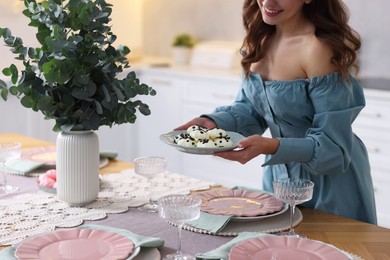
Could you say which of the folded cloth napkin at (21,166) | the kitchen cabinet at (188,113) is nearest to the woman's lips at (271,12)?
the folded cloth napkin at (21,166)

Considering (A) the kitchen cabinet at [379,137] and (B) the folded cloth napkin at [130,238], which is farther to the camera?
(A) the kitchen cabinet at [379,137]

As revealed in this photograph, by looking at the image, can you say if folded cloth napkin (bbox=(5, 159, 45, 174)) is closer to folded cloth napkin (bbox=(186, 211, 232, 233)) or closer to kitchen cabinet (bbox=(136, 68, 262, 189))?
folded cloth napkin (bbox=(186, 211, 232, 233))

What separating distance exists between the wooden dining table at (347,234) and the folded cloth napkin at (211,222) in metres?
0.19

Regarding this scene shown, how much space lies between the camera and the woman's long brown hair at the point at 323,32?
5.95 feet

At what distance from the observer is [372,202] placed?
2.03 meters

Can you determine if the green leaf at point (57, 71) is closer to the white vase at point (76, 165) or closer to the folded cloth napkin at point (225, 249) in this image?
the white vase at point (76, 165)

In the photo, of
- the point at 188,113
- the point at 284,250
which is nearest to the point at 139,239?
the point at 284,250

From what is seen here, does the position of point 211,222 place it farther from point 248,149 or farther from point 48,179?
point 48,179

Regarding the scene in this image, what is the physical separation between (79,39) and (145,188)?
521 millimetres

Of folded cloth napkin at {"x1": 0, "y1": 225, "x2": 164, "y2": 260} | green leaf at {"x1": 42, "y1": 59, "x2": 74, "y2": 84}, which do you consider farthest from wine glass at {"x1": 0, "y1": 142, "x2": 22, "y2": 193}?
folded cloth napkin at {"x1": 0, "y1": 225, "x2": 164, "y2": 260}

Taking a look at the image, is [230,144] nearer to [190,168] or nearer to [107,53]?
[107,53]

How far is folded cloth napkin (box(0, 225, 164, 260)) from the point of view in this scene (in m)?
1.36

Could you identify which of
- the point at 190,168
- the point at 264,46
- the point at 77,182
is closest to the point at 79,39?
the point at 77,182

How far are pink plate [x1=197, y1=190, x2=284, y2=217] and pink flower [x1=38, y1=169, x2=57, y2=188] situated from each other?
441 millimetres
